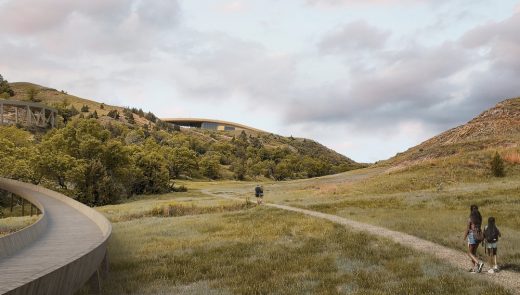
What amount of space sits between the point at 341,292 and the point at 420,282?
2678 mm

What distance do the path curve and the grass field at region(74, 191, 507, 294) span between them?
1577mm

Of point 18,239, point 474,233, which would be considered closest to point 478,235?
point 474,233

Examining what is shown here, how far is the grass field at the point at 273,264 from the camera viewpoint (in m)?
14.9

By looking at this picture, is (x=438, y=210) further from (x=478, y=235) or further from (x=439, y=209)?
(x=478, y=235)

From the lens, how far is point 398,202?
135ft

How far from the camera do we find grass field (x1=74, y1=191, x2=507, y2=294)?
14918 mm

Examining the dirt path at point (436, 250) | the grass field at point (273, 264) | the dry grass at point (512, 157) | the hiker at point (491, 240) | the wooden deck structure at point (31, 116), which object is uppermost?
the wooden deck structure at point (31, 116)

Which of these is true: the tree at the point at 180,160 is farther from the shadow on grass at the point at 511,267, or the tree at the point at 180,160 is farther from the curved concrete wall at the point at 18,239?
the shadow on grass at the point at 511,267

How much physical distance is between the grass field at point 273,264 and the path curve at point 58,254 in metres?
1.58

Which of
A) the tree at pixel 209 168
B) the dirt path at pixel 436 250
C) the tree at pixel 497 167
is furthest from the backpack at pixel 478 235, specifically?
the tree at pixel 209 168

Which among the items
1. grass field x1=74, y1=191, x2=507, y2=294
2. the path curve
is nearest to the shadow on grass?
grass field x1=74, y1=191, x2=507, y2=294

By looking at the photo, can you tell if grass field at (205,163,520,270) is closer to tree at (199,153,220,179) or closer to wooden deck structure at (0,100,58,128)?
tree at (199,153,220,179)

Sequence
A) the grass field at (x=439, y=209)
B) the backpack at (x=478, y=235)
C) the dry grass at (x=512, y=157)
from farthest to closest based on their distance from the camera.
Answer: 1. the dry grass at (x=512, y=157)
2. the grass field at (x=439, y=209)
3. the backpack at (x=478, y=235)

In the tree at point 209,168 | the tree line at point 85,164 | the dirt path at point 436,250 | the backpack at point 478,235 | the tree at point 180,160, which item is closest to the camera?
the dirt path at point 436,250
